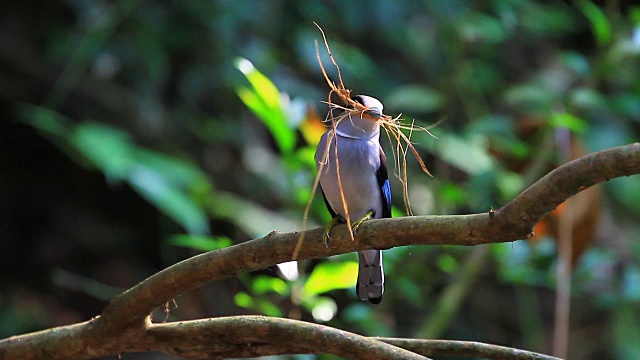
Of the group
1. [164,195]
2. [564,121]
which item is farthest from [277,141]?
[564,121]

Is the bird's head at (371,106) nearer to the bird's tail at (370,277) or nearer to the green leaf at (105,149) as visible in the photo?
the bird's tail at (370,277)

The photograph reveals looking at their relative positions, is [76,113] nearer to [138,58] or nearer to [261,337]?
[138,58]

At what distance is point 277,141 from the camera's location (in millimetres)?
3484

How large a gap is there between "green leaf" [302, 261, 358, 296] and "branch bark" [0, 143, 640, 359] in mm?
763

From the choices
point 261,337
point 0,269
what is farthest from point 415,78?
point 261,337

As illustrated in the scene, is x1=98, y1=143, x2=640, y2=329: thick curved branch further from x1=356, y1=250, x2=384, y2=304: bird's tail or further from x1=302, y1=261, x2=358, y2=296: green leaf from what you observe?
x1=302, y1=261, x2=358, y2=296: green leaf

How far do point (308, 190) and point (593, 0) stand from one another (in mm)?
2665

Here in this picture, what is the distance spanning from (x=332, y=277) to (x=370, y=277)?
23cm

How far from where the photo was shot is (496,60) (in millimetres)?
5062

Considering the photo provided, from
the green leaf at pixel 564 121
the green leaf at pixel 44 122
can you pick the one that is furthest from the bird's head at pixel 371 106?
the green leaf at pixel 44 122

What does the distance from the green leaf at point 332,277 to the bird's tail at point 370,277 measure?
0.58ft

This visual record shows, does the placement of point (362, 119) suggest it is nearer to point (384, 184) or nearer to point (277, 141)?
point (384, 184)

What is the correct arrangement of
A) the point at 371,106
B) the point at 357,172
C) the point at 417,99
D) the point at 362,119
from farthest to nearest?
the point at 417,99, the point at 357,172, the point at 362,119, the point at 371,106

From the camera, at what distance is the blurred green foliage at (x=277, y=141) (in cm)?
355
